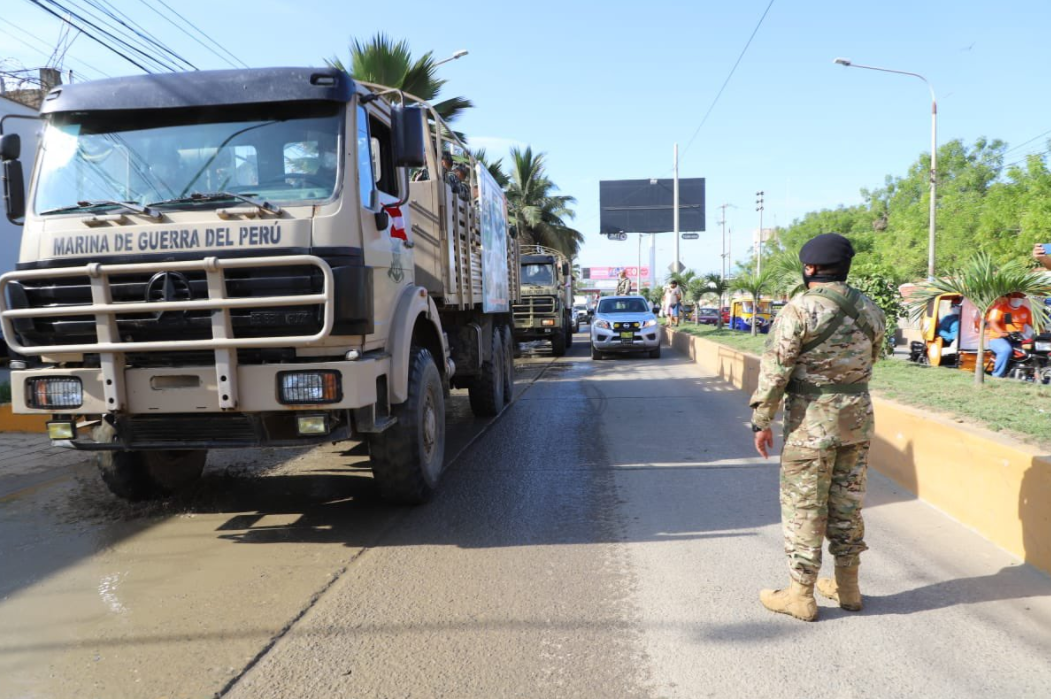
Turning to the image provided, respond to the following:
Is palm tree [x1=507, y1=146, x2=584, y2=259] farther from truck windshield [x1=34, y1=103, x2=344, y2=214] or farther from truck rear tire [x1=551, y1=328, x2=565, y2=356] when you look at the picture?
truck windshield [x1=34, y1=103, x2=344, y2=214]

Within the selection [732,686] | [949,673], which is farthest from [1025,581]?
[732,686]

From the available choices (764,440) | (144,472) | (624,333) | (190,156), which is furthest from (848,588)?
(624,333)

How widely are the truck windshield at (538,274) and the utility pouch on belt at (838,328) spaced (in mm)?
16081

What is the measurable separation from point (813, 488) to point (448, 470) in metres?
3.74

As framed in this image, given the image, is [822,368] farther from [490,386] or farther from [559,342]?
[559,342]

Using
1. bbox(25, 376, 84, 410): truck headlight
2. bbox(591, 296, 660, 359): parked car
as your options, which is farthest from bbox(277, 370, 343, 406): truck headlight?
bbox(591, 296, 660, 359): parked car

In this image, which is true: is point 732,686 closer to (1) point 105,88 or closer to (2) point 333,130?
(2) point 333,130

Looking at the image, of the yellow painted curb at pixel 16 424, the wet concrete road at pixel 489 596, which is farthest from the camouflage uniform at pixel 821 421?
the yellow painted curb at pixel 16 424

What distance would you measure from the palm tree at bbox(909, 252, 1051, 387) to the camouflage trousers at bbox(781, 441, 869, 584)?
5605mm

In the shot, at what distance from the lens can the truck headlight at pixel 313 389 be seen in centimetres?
425

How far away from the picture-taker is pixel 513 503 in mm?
5500

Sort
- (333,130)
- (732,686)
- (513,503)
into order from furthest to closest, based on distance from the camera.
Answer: (513,503)
(333,130)
(732,686)

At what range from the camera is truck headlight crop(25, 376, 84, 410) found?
4410mm

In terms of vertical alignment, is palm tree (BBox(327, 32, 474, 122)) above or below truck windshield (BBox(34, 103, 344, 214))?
above
